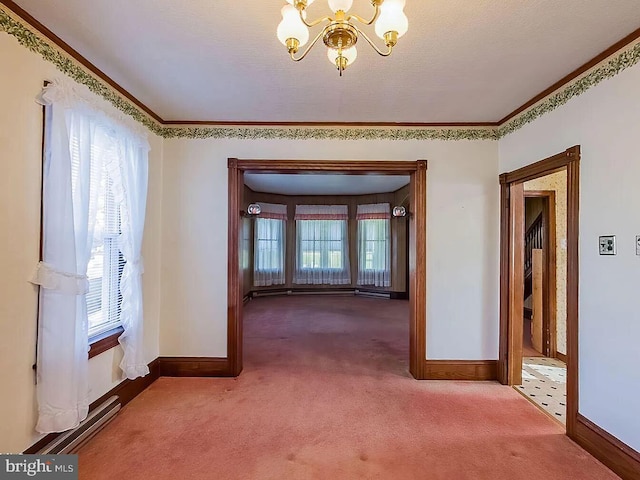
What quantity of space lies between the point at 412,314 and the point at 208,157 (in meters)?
2.63

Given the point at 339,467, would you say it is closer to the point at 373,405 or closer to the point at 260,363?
the point at 373,405

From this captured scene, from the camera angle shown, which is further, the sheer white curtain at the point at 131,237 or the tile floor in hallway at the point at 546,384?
the tile floor in hallway at the point at 546,384

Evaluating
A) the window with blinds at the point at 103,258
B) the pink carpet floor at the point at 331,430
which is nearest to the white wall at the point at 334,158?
the pink carpet floor at the point at 331,430

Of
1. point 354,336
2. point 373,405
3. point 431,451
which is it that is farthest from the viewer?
point 354,336

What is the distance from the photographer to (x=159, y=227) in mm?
3434

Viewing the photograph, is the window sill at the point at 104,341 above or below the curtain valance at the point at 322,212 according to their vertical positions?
below

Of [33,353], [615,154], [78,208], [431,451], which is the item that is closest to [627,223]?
[615,154]

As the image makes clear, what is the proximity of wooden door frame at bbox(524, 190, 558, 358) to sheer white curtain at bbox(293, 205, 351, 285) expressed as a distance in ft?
16.3

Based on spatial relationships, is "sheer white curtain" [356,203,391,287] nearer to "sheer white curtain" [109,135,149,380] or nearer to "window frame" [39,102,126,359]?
"sheer white curtain" [109,135,149,380]

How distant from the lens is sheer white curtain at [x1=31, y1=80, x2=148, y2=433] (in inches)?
77.4

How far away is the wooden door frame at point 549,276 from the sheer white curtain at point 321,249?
496 centimetres

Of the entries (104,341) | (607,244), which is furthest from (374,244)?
(104,341)

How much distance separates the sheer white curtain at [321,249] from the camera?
875 cm

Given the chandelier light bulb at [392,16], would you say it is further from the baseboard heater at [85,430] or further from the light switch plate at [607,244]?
the baseboard heater at [85,430]
